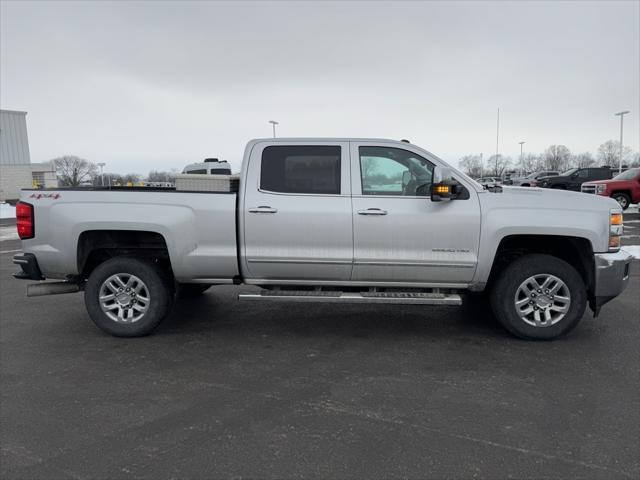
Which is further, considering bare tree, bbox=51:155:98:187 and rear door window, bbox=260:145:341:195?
bare tree, bbox=51:155:98:187

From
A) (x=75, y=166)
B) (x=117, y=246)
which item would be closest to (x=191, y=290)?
(x=117, y=246)

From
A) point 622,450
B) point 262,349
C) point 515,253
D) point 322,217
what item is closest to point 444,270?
point 515,253

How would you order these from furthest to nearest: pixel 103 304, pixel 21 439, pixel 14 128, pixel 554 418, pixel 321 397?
1. pixel 14 128
2. pixel 103 304
3. pixel 321 397
4. pixel 554 418
5. pixel 21 439

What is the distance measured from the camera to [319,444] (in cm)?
303

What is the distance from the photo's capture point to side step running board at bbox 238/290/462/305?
4738mm

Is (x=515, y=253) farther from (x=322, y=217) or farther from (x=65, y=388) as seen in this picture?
(x=65, y=388)

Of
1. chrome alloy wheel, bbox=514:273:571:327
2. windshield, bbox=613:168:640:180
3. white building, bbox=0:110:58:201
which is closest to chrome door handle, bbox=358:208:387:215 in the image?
chrome alloy wheel, bbox=514:273:571:327

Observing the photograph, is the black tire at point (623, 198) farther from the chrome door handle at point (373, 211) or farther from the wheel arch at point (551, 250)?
the chrome door handle at point (373, 211)

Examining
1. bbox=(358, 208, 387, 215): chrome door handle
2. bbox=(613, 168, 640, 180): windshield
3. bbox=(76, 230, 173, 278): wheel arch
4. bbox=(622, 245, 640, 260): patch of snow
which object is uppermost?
bbox=(613, 168, 640, 180): windshield

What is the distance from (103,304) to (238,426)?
252cm

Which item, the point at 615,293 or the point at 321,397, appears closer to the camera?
the point at 321,397

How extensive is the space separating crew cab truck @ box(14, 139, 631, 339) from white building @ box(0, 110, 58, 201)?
4693cm

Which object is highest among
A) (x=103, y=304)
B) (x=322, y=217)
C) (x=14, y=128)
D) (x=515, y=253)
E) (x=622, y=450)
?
(x=14, y=128)

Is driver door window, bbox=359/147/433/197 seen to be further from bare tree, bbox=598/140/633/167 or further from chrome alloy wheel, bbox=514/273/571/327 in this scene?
bare tree, bbox=598/140/633/167
